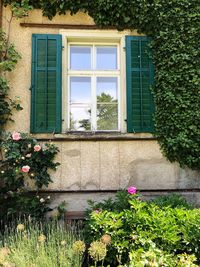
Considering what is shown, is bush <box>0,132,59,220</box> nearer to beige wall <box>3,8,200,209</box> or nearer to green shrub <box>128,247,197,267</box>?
beige wall <box>3,8,200,209</box>

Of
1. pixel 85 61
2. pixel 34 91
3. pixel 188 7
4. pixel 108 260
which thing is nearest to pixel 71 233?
pixel 108 260

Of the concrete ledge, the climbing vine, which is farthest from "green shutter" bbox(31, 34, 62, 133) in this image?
the concrete ledge

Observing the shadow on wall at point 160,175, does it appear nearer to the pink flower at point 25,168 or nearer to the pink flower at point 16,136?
the pink flower at point 25,168

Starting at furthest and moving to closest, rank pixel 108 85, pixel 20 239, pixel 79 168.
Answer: pixel 108 85 → pixel 79 168 → pixel 20 239

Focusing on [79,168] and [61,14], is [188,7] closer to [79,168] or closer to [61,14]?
[61,14]

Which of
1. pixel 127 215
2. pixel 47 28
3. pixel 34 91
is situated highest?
pixel 47 28

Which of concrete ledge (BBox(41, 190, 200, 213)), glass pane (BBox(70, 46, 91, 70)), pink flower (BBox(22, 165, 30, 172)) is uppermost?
glass pane (BBox(70, 46, 91, 70))

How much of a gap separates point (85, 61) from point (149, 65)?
3.64ft

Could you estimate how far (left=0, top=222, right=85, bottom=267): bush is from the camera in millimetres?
3711

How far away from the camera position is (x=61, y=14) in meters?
6.06

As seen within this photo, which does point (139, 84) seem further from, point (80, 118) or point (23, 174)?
point (23, 174)

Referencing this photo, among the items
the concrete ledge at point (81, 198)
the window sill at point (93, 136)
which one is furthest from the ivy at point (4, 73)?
the concrete ledge at point (81, 198)

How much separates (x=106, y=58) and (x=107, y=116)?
103 centimetres

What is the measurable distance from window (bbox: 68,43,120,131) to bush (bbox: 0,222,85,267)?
2.15 m
